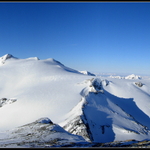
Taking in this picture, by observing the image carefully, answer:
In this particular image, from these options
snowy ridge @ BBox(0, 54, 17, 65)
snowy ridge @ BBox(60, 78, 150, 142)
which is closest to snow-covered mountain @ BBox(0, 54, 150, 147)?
snowy ridge @ BBox(60, 78, 150, 142)

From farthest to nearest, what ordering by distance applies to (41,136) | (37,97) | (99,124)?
(37,97) < (99,124) < (41,136)

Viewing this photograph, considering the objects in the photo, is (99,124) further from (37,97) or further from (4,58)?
(4,58)

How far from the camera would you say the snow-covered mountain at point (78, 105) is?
17.3 meters

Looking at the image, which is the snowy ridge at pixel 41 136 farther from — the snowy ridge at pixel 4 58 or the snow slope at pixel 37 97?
the snowy ridge at pixel 4 58

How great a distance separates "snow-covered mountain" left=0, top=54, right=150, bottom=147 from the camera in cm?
1733

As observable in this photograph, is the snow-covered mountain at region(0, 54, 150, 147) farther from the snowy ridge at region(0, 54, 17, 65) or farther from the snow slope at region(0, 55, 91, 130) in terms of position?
the snowy ridge at region(0, 54, 17, 65)

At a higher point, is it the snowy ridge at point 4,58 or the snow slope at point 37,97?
the snowy ridge at point 4,58

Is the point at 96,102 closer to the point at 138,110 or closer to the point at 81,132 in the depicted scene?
the point at 81,132

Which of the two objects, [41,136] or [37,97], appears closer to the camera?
[41,136]

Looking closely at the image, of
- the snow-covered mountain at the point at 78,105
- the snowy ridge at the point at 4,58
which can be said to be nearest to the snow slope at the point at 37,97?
the snow-covered mountain at the point at 78,105

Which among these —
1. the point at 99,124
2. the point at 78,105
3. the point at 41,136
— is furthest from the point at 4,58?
the point at 41,136

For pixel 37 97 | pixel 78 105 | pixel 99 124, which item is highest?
pixel 37 97

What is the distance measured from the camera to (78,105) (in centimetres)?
2284

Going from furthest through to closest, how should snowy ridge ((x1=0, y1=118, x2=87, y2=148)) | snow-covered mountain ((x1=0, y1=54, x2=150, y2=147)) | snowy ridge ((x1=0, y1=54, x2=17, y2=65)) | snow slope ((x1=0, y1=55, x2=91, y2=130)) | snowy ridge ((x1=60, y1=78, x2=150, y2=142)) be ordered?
1. snowy ridge ((x1=0, y1=54, x2=17, y2=65))
2. snow slope ((x1=0, y1=55, x2=91, y2=130))
3. snow-covered mountain ((x1=0, y1=54, x2=150, y2=147))
4. snowy ridge ((x1=60, y1=78, x2=150, y2=142))
5. snowy ridge ((x1=0, y1=118, x2=87, y2=148))
